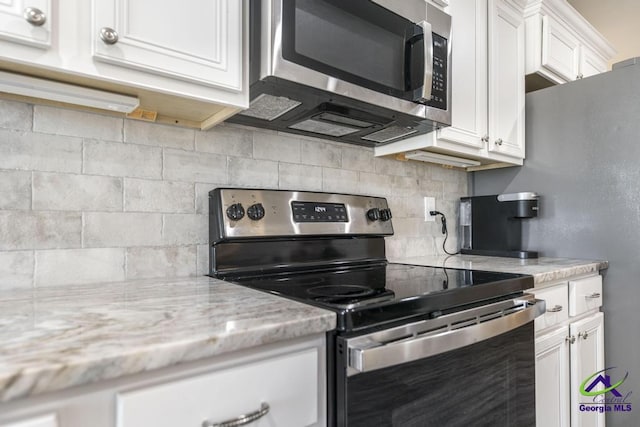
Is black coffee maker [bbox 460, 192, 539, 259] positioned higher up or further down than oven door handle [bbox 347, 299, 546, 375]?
higher up

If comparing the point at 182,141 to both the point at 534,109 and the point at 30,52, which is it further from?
the point at 534,109

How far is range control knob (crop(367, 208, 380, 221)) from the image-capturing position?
63.0 inches

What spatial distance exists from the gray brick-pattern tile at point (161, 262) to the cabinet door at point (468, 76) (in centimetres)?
114

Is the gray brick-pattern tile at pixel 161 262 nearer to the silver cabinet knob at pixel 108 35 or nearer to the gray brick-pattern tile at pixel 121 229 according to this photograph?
the gray brick-pattern tile at pixel 121 229

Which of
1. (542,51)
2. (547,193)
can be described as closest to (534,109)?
(542,51)

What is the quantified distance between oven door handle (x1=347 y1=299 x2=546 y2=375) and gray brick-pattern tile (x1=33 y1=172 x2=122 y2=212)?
0.84 metres

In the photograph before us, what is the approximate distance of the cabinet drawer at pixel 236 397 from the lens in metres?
0.57

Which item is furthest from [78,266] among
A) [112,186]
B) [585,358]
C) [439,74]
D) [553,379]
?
[585,358]

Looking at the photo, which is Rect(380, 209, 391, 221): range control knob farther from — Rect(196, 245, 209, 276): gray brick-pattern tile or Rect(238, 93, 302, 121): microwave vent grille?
Rect(196, 245, 209, 276): gray brick-pattern tile

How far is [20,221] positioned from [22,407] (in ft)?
2.23

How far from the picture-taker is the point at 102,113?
1.11 m

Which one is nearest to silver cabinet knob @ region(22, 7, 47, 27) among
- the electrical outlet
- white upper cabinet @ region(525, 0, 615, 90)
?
the electrical outlet

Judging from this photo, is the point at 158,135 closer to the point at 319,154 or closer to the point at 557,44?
the point at 319,154

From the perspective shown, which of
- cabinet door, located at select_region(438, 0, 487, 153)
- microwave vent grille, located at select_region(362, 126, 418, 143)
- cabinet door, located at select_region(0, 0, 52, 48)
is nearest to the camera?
cabinet door, located at select_region(0, 0, 52, 48)
